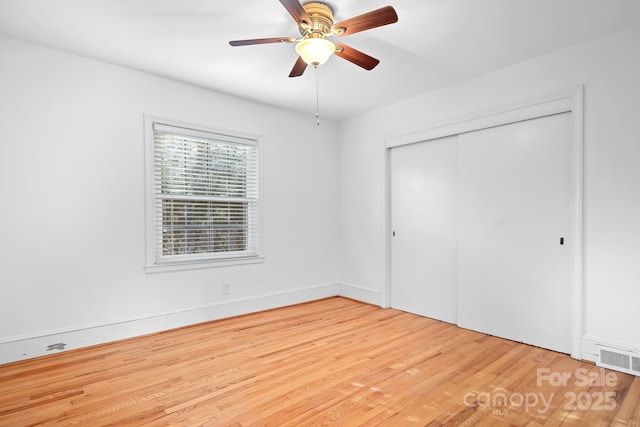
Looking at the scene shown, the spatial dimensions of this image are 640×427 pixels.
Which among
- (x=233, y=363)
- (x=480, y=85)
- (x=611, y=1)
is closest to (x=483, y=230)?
(x=480, y=85)

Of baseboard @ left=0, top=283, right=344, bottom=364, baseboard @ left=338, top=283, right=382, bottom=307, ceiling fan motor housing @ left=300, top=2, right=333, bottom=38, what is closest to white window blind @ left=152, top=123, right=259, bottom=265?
baseboard @ left=0, top=283, right=344, bottom=364

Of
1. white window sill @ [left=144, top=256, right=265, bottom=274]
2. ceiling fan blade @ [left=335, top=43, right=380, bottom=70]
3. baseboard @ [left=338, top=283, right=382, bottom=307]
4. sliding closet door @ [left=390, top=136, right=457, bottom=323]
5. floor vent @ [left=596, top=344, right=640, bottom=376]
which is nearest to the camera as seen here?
ceiling fan blade @ [left=335, top=43, right=380, bottom=70]

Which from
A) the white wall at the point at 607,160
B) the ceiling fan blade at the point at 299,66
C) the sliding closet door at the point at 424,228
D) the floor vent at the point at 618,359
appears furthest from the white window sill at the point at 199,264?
the floor vent at the point at 618,359

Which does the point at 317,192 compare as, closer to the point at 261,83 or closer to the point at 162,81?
the point at 261,83

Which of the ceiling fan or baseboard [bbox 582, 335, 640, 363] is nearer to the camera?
the ceiling fan

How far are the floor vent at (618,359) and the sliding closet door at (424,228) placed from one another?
1263 mm

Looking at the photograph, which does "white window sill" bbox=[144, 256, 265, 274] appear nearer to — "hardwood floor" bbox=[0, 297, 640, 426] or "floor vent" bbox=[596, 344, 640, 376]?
"hardwood floor" bbox=[0, 297, 640, 426]

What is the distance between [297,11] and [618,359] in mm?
3304

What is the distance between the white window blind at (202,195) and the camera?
3.44 m

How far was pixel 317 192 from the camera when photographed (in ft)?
15.5

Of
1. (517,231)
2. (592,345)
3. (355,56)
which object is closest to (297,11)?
(355,56)

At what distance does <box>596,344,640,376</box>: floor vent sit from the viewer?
2.44 m

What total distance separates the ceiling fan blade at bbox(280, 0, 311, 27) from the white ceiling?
0.30 metres

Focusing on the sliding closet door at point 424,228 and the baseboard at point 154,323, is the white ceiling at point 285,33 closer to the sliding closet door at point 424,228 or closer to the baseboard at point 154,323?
the sliding closet door at point 424,228
